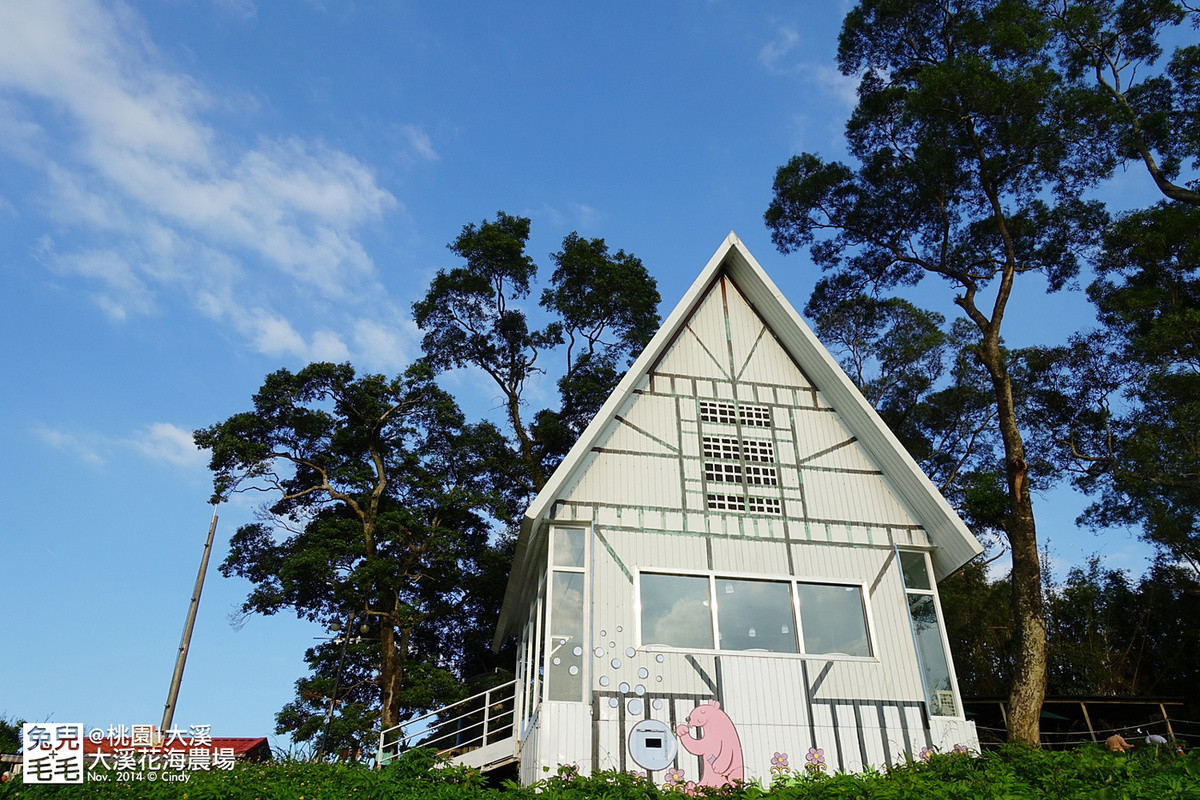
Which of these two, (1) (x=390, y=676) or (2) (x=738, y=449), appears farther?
(1) (x=390, y=676)

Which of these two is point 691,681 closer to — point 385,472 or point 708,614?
point 708,614

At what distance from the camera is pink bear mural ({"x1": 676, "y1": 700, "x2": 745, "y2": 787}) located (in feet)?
35.4

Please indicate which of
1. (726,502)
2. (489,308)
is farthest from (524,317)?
(726,502)

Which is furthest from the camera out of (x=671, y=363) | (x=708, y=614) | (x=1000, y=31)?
(x=1000, y=31)

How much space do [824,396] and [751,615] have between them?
4.27m

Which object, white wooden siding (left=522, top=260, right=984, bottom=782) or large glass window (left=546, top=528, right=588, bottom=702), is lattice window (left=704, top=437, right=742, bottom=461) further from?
large glass window (left=546, top=528, right=588, bottom=702)

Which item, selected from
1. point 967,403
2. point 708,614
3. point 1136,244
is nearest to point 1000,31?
point 1136,244

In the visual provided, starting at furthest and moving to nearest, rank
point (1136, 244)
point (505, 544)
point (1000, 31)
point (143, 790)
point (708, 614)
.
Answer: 1. point (505, 544)
2. point (1136, 244)
3. point (1000, 31)
4. point (708, 614)
5. point (143, 790)

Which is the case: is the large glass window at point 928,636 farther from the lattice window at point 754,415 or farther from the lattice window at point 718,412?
the lattice window at point 718,412

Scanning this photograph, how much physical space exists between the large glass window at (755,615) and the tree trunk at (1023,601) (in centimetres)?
556

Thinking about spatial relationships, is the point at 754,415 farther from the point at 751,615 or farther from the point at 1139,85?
the point at 1139,85

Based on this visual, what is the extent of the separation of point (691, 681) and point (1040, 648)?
7963mm

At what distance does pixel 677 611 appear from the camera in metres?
11.9

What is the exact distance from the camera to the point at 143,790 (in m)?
9.49
